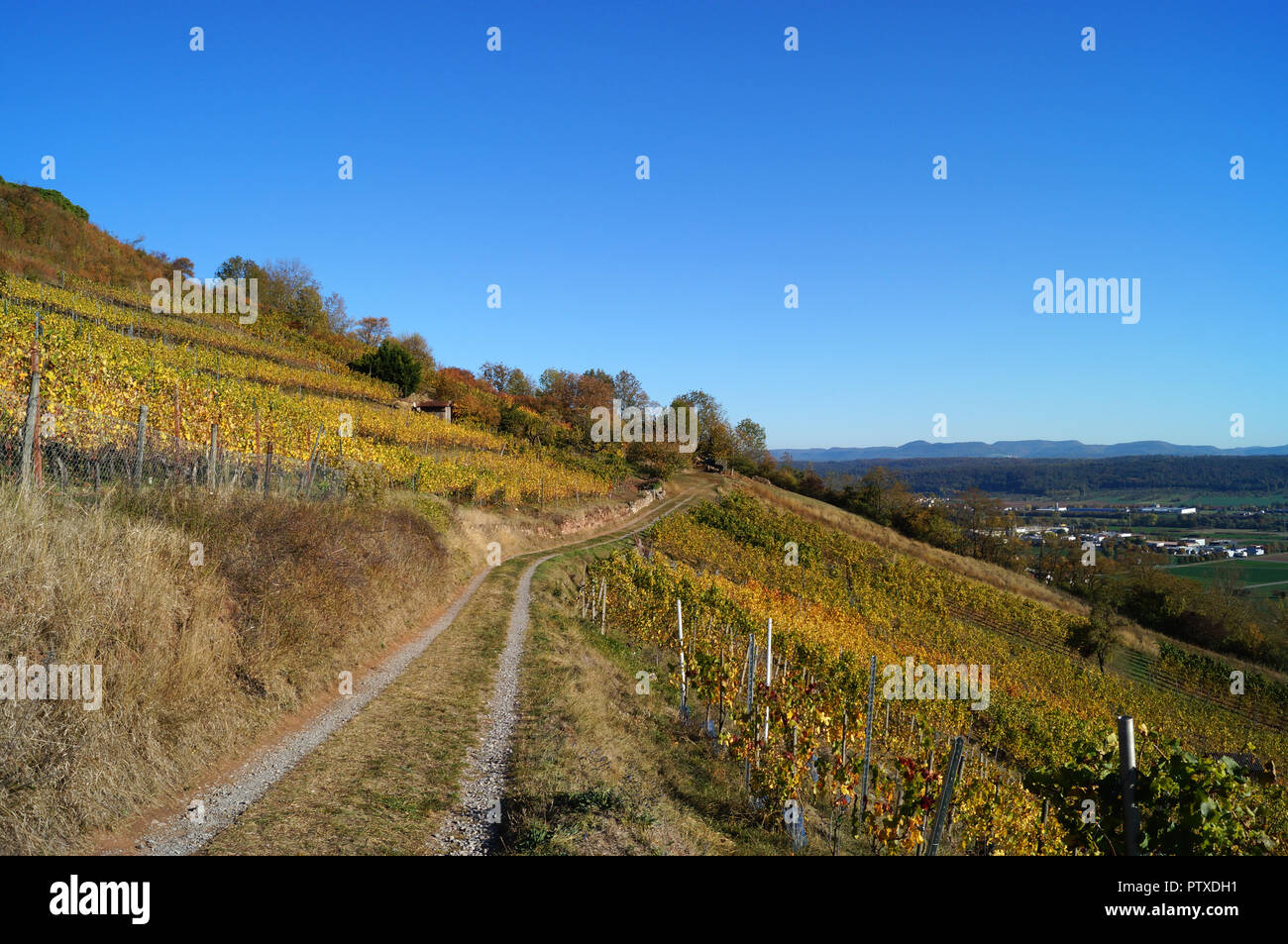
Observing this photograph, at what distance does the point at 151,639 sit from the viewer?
5.58 metres

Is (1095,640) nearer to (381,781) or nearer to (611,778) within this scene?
(611,778)

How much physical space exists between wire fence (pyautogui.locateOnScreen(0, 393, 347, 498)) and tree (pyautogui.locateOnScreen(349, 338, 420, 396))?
125ft

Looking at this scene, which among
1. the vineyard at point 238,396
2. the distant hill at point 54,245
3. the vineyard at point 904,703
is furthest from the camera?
the distant hill at point 54,245

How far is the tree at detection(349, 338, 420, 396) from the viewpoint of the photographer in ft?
166

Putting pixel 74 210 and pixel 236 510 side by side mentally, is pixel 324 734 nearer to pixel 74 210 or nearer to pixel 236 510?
pixel 236 510

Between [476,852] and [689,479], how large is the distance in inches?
2318

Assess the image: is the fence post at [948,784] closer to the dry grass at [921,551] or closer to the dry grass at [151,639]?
the dry grass at [151,639]

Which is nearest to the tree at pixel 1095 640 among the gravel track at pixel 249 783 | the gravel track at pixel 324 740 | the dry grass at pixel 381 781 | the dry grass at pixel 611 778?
the dry grass at pixel 611 778

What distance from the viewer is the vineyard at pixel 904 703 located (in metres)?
4.67

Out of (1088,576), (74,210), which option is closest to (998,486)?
(1088,576)

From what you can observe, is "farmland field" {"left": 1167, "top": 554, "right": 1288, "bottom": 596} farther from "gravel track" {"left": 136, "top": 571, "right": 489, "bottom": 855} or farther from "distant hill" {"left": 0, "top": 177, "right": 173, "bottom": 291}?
"distant hill" {"left": 0, "top": 177, "right": 173, "bottom": 291}

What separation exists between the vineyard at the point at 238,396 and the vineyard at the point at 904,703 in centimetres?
934

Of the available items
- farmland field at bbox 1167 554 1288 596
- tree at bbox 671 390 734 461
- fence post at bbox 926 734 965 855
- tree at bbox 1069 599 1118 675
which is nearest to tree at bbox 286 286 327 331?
tree at bbox 671 390 734 461

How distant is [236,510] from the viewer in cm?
855
